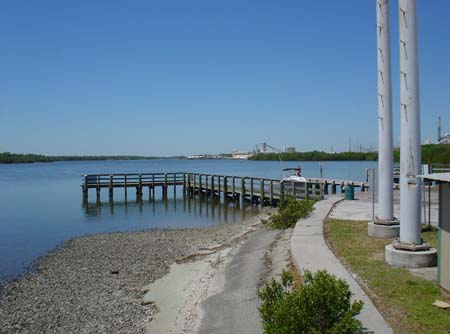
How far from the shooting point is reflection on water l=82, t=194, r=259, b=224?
30.1 m

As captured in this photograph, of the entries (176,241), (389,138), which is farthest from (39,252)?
(389,138)

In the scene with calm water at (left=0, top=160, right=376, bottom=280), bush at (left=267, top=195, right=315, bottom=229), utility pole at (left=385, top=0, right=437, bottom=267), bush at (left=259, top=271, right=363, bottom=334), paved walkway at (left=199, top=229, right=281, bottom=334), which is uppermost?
utility pole at (left=385, top=0, right=437, bottom=267)

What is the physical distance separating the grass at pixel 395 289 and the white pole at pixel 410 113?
0.93m

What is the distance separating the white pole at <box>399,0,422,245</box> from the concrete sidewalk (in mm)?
1492

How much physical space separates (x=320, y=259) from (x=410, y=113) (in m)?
3.15

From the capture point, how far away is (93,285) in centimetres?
1241

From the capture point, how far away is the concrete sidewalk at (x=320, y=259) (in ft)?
18.2

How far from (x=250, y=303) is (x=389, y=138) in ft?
16.7

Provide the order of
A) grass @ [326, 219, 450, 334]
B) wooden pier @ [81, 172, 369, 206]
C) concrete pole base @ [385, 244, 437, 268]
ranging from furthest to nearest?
wooden pier @ [81, 172, 369, 206], concrete pole base @ [385, 244, 437, 268], grass @ [326, 219, 450, 334]

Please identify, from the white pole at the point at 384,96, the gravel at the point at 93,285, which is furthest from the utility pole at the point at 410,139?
the gravel at the point at 93,285

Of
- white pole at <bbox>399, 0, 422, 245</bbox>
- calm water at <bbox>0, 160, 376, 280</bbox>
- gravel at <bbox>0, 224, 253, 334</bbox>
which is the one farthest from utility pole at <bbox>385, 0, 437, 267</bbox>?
calm water at <bbox>0, 160, 376, 280</bbox>

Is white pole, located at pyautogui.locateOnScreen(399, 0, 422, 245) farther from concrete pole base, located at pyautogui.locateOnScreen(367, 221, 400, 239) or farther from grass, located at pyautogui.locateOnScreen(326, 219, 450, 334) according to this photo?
concrete pole base, located at pyautogui.locateOnScreen(367, 221, 400, 239)

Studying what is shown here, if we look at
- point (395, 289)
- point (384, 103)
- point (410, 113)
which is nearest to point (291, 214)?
point (384, 103)

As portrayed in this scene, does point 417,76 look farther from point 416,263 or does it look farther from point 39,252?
point 39,252
